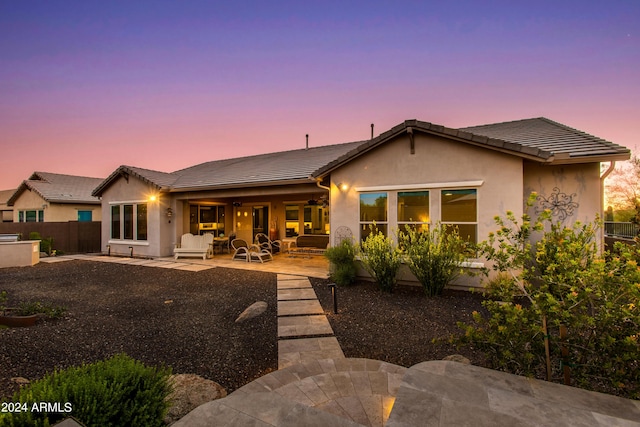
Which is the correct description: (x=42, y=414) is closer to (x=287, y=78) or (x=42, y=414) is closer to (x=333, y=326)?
(x=333, y=326)

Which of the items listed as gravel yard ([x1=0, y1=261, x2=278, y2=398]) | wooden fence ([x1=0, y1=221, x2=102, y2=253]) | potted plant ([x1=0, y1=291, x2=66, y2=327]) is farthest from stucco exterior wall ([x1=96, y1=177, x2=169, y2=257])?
potted plant ([x1=0, y1=291, x2=66, y2=327])

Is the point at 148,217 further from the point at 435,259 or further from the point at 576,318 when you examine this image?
the point at 576,318

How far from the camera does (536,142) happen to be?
23.7 ft

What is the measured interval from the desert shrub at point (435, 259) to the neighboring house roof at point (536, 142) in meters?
2.19

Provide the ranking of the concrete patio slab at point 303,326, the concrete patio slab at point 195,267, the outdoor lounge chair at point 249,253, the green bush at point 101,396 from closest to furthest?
the green bush at point 101,396 < the concrete patio slab at point 303,326 < the concrete patio slab at point 195,267 < the outdoor lounge chair at point 249,253

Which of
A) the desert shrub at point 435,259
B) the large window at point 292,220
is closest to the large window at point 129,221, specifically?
the large window at point 292,220

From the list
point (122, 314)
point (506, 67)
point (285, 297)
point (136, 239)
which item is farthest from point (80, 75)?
point (506, 67)

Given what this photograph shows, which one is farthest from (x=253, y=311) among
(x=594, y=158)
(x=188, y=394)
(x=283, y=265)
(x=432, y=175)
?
(x=594, y=158)

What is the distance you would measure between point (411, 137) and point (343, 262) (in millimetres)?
3710

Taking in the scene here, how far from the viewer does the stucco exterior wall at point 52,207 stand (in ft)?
54.9

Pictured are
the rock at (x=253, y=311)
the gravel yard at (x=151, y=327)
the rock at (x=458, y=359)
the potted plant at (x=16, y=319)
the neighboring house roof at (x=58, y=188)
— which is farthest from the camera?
the neighboring house roof at (x=58, y=188)

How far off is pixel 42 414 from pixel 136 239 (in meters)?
13.1

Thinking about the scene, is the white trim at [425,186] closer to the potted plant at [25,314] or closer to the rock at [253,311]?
the rock at [253,311]

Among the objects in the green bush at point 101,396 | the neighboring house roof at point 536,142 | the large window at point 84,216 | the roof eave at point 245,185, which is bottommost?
the green bush at point 101,396
